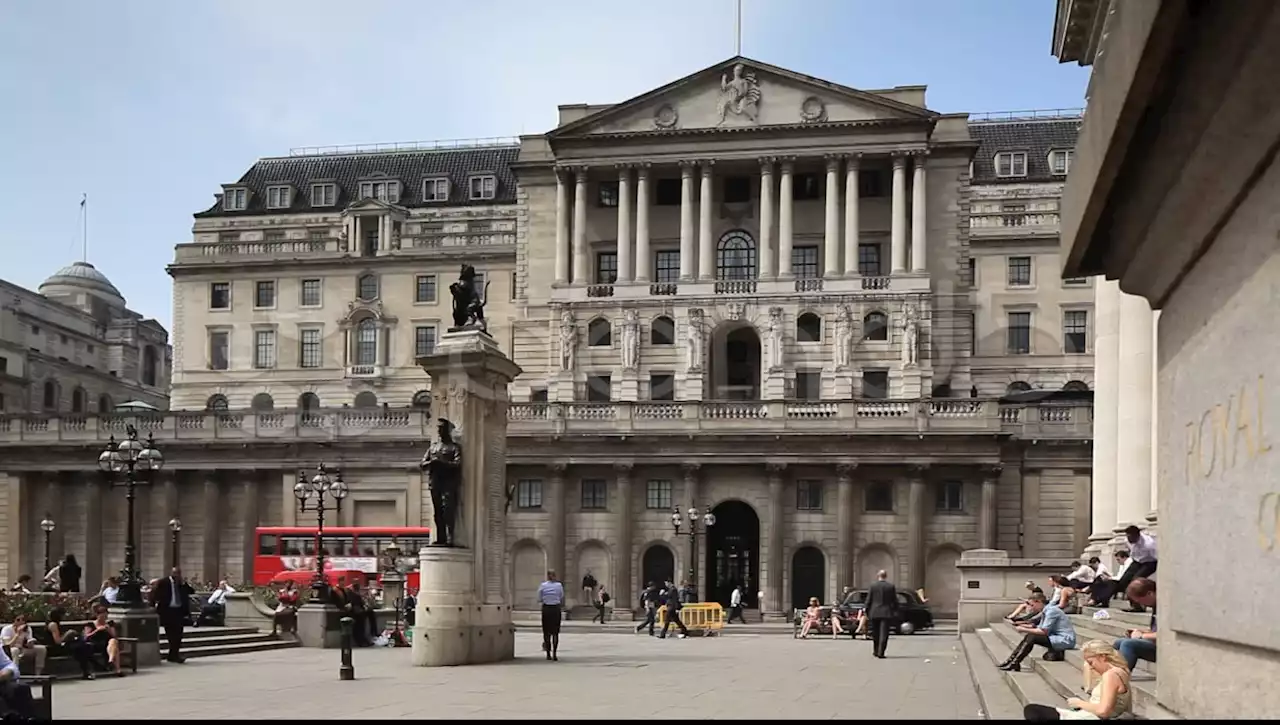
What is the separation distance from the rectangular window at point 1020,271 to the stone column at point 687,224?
17.0 m

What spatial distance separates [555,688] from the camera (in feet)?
69.9

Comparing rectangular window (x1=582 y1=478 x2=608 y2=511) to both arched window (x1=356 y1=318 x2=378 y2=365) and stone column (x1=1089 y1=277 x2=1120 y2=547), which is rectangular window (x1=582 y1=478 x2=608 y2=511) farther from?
stone column (x1=1089 y1=277 x2=1120 y2=547)

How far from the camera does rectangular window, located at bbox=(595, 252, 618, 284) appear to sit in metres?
72.8

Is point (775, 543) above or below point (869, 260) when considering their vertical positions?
below

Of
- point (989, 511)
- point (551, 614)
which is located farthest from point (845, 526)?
point (551, 614)

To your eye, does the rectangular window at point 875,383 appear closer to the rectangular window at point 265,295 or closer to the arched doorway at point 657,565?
the arched doorway at point 657,565

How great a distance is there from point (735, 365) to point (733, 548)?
11122 millimetres

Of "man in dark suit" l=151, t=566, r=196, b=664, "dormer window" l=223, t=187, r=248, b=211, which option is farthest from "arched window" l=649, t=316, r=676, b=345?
"man in dark suit" l=151, t=566, r=196, b=664

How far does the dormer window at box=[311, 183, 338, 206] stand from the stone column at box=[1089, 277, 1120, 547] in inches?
2593

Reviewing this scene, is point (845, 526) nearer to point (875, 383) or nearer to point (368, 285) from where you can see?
point (875, 383)

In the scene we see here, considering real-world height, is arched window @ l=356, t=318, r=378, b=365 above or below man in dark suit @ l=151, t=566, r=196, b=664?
above

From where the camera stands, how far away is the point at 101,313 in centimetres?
11144

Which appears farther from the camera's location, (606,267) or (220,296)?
(220,296)

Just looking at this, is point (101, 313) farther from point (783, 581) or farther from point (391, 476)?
point (783, 581)
